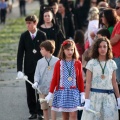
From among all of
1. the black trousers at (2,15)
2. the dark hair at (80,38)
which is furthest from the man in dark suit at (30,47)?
the black trousers at (2,15)

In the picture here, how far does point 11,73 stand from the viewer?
17141mm

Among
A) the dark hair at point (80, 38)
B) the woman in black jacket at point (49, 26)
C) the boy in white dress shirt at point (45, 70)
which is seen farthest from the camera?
the dark hair at point (80, 38)

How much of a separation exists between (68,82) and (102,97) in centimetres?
73

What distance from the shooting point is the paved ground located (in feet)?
39.4

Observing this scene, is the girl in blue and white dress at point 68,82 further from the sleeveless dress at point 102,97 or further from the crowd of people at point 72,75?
the sleeveless dress at point 102,97

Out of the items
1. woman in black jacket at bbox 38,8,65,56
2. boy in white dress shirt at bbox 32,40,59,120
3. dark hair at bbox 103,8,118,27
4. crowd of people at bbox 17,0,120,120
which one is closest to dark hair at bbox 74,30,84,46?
woman in black jacket at bbox 38,8,65,56

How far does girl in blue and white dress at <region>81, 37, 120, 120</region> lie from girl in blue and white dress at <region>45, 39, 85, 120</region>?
18.4 inches

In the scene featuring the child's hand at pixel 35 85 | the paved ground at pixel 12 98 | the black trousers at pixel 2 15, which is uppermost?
the black trousers at pixel 2 15

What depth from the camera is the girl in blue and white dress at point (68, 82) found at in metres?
Result: 9.95

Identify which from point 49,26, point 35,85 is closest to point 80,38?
point 49,26

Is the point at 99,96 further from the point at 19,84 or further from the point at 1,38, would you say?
the point at 1,38

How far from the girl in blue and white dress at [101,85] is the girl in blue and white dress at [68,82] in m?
0.47

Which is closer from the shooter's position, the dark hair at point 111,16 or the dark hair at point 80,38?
the dark hair at point 111,16

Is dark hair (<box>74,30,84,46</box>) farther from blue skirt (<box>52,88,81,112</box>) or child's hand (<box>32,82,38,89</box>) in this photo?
blue skirt (<box>52,88,81,112</box>)
